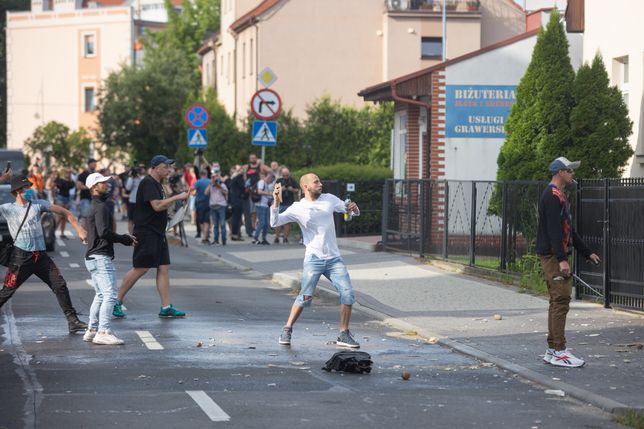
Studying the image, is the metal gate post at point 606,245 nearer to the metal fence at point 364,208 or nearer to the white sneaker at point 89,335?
the white sneaker at point 89,335

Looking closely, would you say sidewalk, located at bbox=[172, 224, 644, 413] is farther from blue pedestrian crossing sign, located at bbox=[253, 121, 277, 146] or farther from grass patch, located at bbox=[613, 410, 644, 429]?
blue pedestrian crossing sign, located at bbox=[253, 121, 277, 146]

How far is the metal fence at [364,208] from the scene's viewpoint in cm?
2944

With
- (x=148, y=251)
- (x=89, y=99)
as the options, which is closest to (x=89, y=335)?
(x=148, y=251)

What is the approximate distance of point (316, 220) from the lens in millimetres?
12125

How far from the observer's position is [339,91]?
167ft

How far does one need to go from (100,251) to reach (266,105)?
14.1 m

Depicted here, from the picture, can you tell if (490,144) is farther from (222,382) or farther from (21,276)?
(222,382)

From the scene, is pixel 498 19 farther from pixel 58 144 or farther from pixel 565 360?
pixel 565 360

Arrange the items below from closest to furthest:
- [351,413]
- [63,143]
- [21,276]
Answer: [351,413] < [21,276] < [63,143]

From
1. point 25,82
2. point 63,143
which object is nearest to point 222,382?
point 63,143

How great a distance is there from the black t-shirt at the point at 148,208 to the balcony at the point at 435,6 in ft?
121

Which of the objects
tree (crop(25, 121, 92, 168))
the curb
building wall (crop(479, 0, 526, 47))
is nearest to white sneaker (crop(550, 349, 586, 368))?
the curb

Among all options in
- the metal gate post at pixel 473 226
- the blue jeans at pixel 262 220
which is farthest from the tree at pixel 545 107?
the blue jeans at pixel 262 220

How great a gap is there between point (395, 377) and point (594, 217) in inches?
240
